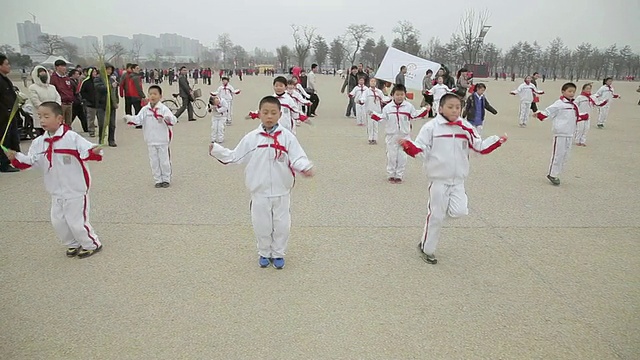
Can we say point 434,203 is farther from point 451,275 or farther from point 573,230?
point 573,230

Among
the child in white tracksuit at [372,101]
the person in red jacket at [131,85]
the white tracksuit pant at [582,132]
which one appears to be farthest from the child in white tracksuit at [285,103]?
the white tracksuit pant at [582,132]

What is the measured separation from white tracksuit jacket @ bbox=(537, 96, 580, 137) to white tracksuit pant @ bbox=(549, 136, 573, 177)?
89 mm

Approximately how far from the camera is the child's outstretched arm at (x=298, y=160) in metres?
3.98

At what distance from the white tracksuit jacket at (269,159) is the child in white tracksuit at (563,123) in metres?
5.32

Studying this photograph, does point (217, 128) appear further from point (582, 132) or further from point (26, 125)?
point (582, 132)

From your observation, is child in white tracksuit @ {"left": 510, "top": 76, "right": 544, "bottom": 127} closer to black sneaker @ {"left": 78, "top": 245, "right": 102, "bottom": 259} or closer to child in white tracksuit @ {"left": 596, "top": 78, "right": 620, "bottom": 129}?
child in white tracksuit @ {"left": 596, "top": 78, "right": 620, "bottom": 129}

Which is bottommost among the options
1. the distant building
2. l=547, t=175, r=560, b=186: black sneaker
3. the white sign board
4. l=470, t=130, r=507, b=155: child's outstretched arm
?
l=547, t=175, r=560, b=186: black sneaker

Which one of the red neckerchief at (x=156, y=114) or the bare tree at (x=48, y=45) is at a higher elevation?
the bare tree at (x=48, y=45)

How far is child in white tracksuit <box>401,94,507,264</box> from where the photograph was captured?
4285 millimetres

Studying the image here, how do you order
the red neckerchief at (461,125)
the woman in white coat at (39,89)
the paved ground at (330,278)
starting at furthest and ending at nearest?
the woman in white coat at (39,89), the red neckerchief at (461,125), the paved ground at (330,278)

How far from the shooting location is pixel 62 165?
4.25m

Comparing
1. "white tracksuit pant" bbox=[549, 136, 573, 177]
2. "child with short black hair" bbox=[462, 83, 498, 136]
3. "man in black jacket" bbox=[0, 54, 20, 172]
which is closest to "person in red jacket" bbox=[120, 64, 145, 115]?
"man in black jacket" bbox=[0, 54, 20, 172]

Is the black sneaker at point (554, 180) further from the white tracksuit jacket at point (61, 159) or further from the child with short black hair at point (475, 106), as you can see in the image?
the white tracksuit jacket at point (61, 159)

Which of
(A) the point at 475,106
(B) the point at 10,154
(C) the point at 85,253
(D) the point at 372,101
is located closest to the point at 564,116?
(A) the point at 475,106
